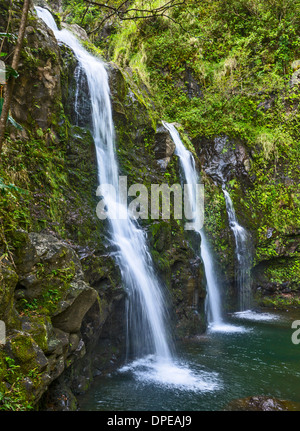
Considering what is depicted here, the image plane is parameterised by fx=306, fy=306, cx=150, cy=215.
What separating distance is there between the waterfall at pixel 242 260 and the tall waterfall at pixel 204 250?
4.23 ft

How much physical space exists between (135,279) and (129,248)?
0.62 m

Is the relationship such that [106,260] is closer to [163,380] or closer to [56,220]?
[56,220]

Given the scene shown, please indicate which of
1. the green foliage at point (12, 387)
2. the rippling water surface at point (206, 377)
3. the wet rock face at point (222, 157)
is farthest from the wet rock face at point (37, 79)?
the wet rock face at point (222, 157)

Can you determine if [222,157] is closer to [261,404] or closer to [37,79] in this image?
[37,79]

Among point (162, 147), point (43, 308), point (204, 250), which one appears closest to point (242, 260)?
point (204, 250)

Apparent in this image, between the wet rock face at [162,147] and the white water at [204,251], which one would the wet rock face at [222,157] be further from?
the wet rock face at [162,147]

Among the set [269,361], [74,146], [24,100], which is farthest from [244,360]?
[24,100]

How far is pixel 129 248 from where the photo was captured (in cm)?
609

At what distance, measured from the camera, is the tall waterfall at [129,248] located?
5.79 meters

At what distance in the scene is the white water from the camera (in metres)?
9.17

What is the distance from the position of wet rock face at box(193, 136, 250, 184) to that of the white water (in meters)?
2.08

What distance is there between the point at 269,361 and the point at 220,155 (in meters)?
8.07

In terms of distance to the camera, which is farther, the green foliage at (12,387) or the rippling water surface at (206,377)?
the rippling water surface at (206,377)

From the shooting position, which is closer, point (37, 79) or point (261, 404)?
point (261, 404)
